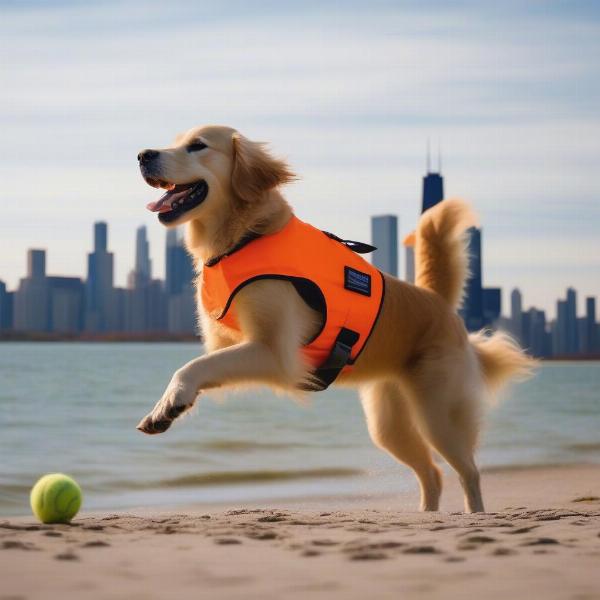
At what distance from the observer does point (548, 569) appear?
314cm

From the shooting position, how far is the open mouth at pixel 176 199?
15.9 ft

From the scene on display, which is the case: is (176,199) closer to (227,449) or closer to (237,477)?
(237,477)

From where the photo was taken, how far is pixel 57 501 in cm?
447

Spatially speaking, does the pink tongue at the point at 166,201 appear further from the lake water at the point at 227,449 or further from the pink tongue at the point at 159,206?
the lake water at the point at 227,449

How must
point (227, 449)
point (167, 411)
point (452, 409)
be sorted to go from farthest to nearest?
point (227, 449)
point (452, 409)
point (167, 411)

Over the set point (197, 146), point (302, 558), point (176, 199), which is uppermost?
point (197, 146)

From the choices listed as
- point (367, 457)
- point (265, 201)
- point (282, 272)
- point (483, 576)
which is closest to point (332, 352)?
point (282, 272)

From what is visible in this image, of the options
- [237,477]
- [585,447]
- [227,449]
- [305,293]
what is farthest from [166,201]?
[585,447]

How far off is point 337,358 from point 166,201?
4.04 feet

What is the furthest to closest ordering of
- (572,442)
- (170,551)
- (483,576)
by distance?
(572,442) < (170,551) < (483,576)

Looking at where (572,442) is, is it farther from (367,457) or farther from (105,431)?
(105,431)

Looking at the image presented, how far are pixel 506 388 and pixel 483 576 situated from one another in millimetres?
3313

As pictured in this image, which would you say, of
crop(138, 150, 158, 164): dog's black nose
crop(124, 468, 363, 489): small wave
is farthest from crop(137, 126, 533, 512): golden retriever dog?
crop(124, 468, 363, 489): small wave

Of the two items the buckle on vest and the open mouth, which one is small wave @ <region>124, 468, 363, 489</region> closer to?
the buckle on vest
